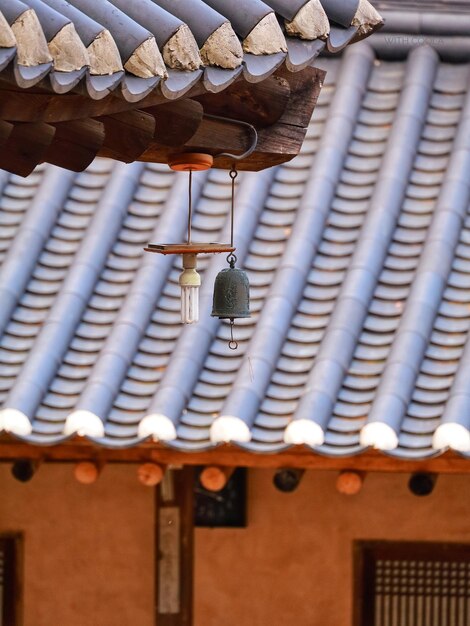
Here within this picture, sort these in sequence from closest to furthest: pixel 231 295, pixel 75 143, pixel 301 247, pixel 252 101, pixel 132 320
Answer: pixel 75 143 → pixel 252 101 → pixel 231 295 → pixel 132 320 → pixel 301 247

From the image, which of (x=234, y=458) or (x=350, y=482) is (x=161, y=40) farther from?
(x=350, y=482)

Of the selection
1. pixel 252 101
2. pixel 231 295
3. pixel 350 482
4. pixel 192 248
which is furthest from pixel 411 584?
pixel 252 101

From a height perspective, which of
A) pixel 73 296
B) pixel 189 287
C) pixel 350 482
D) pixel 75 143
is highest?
pixel 73 296

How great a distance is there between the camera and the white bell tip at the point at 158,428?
5.41 meters

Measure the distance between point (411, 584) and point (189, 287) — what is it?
266 centimetres

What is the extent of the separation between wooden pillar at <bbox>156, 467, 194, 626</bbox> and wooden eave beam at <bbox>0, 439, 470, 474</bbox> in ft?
2.33

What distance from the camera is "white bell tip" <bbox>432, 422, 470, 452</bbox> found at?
17.1ft

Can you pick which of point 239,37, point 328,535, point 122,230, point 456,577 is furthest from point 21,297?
point 239,37

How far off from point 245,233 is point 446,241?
98 cm

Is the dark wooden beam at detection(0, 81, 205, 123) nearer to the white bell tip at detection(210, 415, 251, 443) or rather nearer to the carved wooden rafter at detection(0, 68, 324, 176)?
the carved wooden rafter at detection(0, 68, 324, 176)

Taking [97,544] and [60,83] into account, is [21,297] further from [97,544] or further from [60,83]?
[60,83]

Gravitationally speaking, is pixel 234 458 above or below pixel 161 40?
below

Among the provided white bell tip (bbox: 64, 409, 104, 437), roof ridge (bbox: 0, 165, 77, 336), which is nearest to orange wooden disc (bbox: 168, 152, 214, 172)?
white bell tip (bbox: 64, 409, 104, 437)

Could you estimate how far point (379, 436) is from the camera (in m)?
5.31
